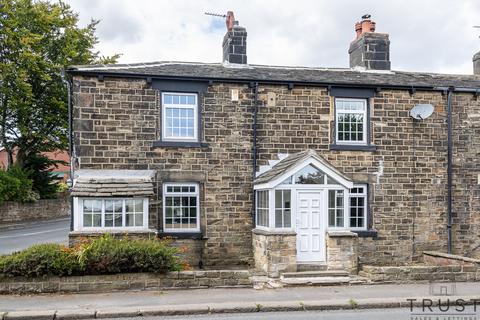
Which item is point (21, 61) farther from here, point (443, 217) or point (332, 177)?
point (443, 217)

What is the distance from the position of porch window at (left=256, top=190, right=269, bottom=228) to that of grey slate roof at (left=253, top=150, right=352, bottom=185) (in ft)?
1.18

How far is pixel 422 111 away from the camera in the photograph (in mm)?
16812

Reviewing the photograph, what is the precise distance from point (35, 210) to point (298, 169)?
2076cm

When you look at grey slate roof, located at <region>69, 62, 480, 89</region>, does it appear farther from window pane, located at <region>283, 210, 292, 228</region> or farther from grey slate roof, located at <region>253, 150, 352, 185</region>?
window pane, located at <region>283, 210, 292, 228</region>

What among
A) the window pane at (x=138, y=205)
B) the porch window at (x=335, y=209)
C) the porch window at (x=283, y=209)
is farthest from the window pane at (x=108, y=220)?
the porch window at (x=335, y=209)

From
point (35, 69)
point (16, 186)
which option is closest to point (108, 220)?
point (16, 186)

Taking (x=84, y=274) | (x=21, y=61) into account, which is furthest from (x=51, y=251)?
(x=21, y=61)

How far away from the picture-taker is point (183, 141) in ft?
52.5

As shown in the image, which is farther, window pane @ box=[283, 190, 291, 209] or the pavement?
window pane @ box=[283, 190, 291, 209]

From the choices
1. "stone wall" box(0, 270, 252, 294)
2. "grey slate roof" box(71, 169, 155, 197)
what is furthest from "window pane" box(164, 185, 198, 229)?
"stone wall" box(0, 270, 252, 294)

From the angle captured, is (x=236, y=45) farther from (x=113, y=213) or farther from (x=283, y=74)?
(x=113, y=213)

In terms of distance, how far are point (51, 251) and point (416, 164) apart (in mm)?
11535

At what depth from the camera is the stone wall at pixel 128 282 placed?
11.2 meters

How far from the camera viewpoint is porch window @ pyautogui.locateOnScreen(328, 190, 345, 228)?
1541 centimetres
